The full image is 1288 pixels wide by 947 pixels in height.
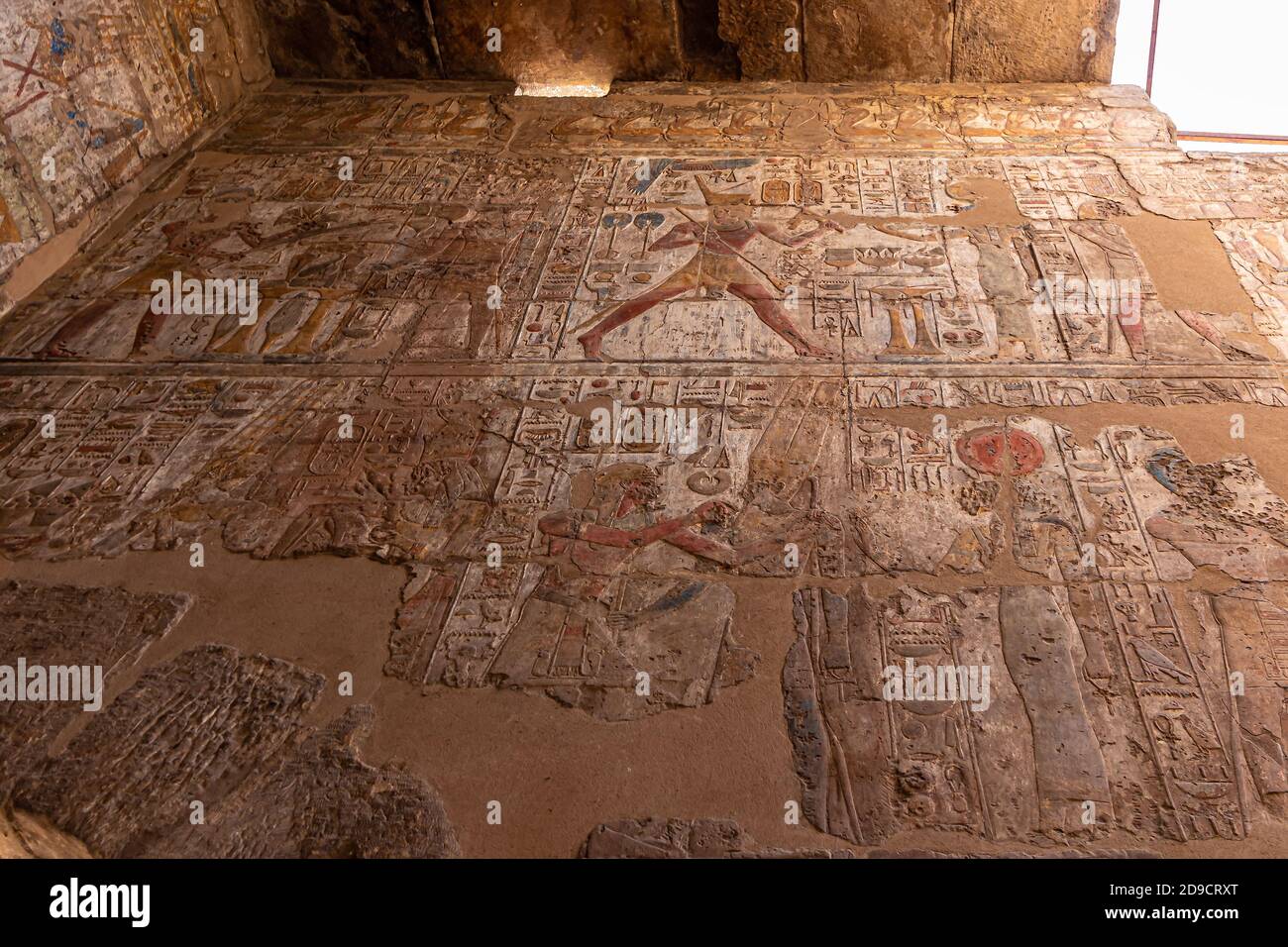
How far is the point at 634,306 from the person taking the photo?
5441 mm

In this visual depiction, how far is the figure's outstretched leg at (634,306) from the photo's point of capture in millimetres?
5215

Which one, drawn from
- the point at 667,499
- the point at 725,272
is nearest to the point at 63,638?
the point at 667,499

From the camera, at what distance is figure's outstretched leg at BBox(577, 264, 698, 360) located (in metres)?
5.21

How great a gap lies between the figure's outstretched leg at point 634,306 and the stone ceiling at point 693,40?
2.86 metres

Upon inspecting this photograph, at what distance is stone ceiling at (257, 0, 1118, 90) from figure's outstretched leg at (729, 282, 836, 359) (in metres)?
3.02

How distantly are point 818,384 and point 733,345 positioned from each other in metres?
0.49

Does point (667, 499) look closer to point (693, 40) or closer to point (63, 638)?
point (63, 638)

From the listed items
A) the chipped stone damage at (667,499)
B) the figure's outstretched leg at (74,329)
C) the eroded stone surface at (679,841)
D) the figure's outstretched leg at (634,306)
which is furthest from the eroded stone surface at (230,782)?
the figure's outstretched leg at (74,329)

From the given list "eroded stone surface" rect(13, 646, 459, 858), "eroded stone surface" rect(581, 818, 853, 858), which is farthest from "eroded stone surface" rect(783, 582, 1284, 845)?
"eroded stone surface" rect(13, 646, 459, 858)

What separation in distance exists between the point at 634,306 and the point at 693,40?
3291 millimetres

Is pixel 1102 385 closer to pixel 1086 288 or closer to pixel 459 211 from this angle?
pixel 1086 288

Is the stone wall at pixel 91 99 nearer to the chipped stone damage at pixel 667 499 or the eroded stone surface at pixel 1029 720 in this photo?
the chipped stone damage at pixel 667 499

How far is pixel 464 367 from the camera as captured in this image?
5082 mm
